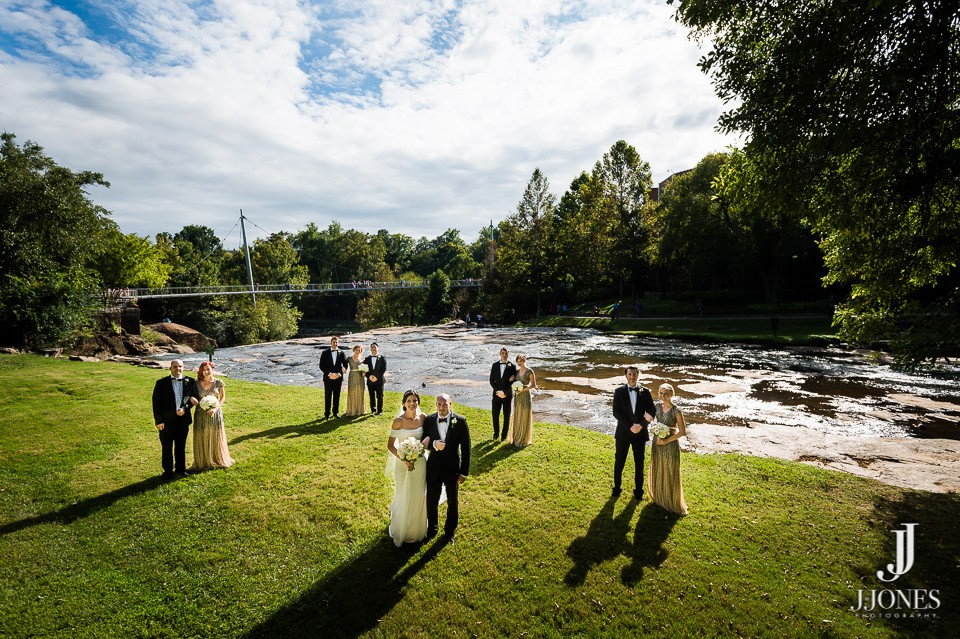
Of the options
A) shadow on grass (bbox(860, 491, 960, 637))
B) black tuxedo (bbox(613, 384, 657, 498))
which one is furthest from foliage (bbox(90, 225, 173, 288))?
shadow on grass (bbox(860, 491, 960, 637))

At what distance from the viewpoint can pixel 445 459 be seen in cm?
632

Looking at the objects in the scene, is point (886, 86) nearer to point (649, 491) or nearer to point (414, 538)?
point (649, 491)

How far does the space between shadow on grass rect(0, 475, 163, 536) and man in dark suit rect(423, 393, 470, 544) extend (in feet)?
18.0

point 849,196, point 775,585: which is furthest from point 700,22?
point 775,585

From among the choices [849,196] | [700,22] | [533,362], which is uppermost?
[700,22]

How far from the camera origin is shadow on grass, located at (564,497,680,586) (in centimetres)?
579

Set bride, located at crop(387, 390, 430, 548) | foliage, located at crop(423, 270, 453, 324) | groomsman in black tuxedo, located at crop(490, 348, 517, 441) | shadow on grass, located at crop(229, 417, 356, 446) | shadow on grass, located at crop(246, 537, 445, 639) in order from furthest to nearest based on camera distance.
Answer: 1. foliage, located at crop(423, 270, 453, 324)
2. shadow on grass, located at crop(229, 417, 356, 446)
3. groomsman in black tuxedo, located at crop(490, 348, 517, 441)
4. bride, located at crop(387, 390, 430, 548)
5. shadow on grass, located at crop(246, 537, 445, 639)

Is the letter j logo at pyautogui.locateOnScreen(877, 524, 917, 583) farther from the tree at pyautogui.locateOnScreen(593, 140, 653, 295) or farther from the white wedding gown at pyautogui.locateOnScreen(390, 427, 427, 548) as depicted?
the tree at pyautogui.locateOnScreen(593, 140, 653, 295)

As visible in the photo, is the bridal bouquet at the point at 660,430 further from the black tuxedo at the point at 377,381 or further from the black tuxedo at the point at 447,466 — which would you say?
the black tuxedo at the point at 377,381

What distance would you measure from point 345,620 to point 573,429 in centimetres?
837

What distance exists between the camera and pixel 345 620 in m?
4.95

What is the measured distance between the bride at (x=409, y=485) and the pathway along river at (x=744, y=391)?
5.35 m

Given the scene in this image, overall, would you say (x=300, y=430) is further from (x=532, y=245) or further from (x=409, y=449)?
(x=532, y=245)

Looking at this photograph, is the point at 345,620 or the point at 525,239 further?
the point at 525,239
